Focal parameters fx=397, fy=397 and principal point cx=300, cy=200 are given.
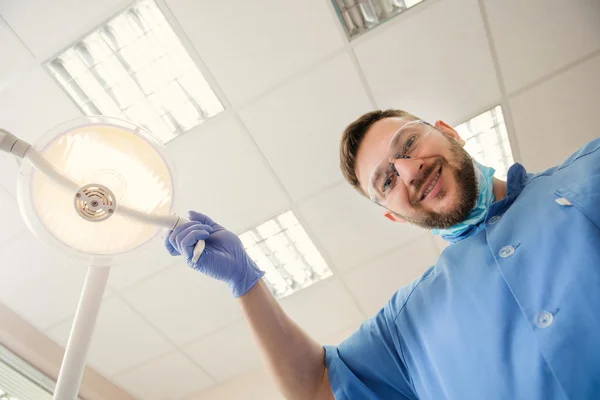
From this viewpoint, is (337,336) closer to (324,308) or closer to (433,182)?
(324,308)

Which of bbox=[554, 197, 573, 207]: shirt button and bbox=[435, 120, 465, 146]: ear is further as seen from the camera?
bbox=[435, 120, 465, 146]: ear

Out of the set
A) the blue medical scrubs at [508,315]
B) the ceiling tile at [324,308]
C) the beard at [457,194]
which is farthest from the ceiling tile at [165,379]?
the beard at [457,194]

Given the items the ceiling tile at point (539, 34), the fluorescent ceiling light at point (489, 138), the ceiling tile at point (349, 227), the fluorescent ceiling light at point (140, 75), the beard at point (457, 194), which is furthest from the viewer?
the ceiling tile at point (349, 227)

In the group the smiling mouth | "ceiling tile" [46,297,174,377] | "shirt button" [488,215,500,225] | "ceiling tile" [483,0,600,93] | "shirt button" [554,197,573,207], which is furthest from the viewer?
"ceiling tile" [46,297,174,377]

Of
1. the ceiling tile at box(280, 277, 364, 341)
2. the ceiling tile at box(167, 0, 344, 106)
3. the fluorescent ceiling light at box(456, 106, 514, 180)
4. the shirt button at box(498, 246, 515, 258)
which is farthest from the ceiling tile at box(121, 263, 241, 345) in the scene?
the shirt button at box(498, 246, 515, 258)

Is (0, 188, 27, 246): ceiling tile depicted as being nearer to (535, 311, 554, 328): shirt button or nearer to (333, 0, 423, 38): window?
(333, 0, 423, 38): window

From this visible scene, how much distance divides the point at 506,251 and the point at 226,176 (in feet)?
5.53

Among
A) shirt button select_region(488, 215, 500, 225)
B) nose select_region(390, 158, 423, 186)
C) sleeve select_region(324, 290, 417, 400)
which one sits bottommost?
sleeve select_region(324, 290, 417, 400)

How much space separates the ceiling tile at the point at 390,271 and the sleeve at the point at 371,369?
1.53 m

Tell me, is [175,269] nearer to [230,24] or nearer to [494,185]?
[230,24]

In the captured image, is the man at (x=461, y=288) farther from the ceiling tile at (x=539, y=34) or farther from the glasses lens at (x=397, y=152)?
the ceiling tile at (x=539, y=34)

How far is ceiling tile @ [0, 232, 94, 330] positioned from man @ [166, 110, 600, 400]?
1.73 m

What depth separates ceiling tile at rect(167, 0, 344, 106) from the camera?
1.94m

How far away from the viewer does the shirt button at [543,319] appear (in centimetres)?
90
